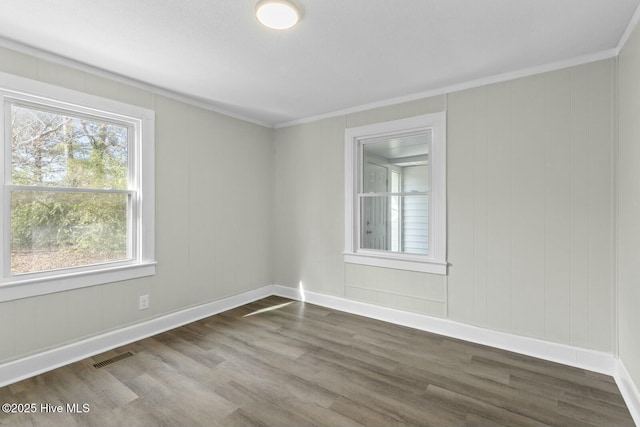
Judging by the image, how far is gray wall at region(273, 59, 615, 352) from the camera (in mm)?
2451

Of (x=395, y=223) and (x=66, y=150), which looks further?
(x=395, y=223)

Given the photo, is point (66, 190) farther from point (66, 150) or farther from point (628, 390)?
point (628, 390)

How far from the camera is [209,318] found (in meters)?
3.57

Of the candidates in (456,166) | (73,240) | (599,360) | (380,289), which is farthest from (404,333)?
(73,240)

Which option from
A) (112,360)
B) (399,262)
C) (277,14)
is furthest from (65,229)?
(399,262)

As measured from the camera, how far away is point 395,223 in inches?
143

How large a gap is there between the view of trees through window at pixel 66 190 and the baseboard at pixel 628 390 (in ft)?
13.4

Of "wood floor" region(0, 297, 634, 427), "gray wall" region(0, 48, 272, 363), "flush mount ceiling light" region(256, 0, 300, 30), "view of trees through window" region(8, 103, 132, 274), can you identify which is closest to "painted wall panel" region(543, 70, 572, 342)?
"wood floor" region(0, 297, 634, 427)

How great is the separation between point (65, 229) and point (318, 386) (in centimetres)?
245

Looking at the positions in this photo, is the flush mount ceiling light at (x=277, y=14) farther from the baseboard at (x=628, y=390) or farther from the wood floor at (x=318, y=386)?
the baseboard at (x=628, y=390)

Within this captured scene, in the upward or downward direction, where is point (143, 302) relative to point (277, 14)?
downward

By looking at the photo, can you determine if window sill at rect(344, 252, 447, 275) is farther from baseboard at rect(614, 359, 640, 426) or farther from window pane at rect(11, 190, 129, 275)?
window pane at rect(11, 190, 129, 275)

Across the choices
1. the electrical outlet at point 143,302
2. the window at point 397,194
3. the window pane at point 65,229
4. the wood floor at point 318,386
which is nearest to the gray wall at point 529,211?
A: the window at point 397,194

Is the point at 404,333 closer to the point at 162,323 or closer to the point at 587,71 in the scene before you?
the point at 162,323
